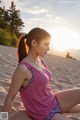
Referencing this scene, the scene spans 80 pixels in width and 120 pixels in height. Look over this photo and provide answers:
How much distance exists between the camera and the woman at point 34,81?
3.07m

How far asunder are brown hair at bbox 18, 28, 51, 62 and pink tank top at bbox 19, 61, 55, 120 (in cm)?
18

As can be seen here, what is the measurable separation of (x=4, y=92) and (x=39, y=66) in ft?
3.37

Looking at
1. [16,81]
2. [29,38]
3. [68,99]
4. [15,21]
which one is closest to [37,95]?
[16,81]

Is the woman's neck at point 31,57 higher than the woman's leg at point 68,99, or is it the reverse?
the woman's neck at point 31,57

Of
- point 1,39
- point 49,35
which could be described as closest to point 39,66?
point 49,35

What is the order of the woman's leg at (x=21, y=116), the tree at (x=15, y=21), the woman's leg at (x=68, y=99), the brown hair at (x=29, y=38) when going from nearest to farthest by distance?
the brown hair at (x=29, y=38) → the woman's leg at (x=21, y=116) → the woman's leg at (x=68, y=99) → the tree at (x=15, y=21)

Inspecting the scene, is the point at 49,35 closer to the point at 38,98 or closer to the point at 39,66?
the point at 39,66

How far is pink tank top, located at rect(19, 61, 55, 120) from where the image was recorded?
317 cm

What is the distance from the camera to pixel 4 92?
4.20m

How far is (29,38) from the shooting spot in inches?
125

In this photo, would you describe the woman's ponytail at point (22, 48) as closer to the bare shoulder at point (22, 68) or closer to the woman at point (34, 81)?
the woman at point (34, 81)

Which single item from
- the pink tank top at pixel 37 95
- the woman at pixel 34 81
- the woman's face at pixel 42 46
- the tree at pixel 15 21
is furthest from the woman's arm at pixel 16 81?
the tree at pixel 15 21

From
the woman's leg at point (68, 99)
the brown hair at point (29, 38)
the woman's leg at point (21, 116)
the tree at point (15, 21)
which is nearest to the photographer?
the brown hair at point (29, 38)

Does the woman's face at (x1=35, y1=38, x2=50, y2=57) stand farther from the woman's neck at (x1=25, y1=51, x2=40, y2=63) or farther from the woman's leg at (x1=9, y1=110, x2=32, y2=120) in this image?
the woman's leg at (x1=9, y1=110, x2=32, y2=120)
